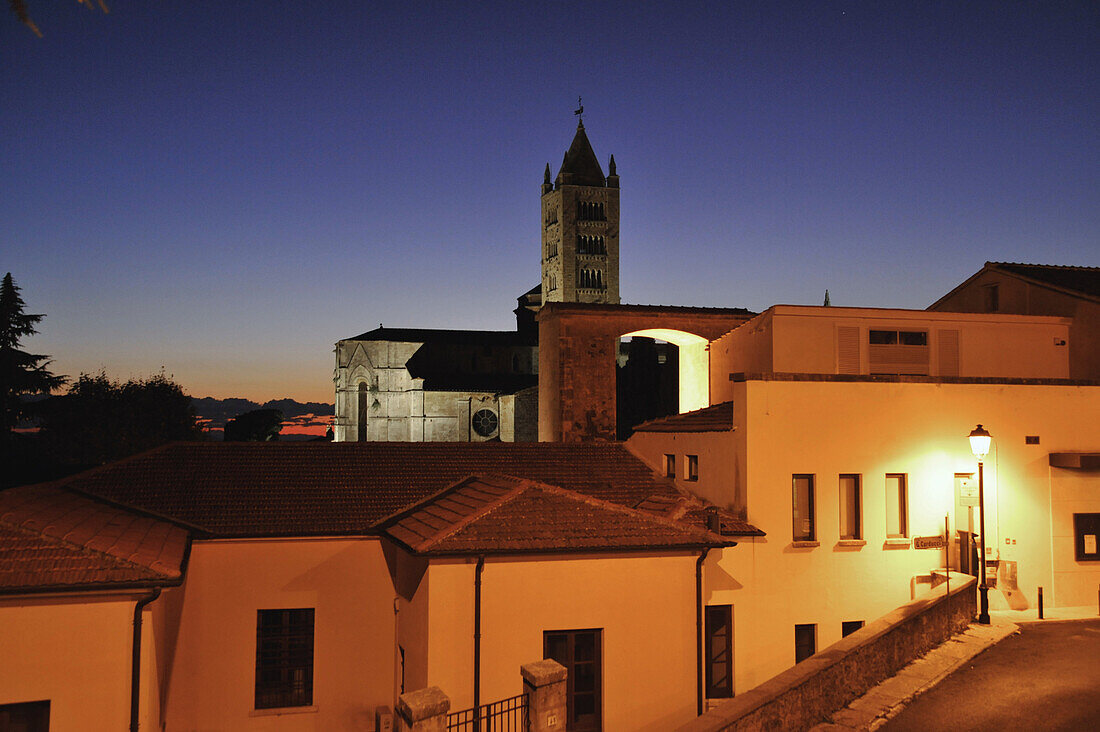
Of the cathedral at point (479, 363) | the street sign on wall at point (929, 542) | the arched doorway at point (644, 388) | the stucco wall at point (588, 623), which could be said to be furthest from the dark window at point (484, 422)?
the stucco wall at point (588, 623)

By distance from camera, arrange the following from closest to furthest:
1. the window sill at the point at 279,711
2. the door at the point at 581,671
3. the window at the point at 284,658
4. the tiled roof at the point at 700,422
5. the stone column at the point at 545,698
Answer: the stone column at the point at 545,698
the door at the point at 581,671
the window sill at the point at 279,711
the window at the point at 284,658
the tiled roof at the point at 700,422

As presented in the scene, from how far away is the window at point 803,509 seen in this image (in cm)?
1677

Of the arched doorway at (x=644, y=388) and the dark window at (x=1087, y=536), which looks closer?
the dark window at (x=1087, y=536)

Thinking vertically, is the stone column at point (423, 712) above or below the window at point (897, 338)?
below

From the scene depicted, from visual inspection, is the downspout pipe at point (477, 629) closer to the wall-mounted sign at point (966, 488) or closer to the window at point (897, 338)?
the wall-mounted sign at point (966, 488)

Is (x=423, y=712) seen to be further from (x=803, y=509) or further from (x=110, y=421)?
(x=110, y=421)

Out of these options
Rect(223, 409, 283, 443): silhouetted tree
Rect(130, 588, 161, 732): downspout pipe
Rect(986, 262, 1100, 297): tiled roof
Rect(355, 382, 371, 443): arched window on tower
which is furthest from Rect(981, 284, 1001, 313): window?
Rect(223, 409, 283, 443): silhouetted tree

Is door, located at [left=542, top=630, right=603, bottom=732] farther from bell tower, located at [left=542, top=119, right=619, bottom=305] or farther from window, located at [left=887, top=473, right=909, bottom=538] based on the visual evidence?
bell tower, located at [left=542, top=119, right=619, bottom=305]

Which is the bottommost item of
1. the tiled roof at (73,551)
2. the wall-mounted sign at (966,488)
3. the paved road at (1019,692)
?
the paved road at (1019,692)

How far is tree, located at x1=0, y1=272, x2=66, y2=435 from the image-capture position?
137 ft

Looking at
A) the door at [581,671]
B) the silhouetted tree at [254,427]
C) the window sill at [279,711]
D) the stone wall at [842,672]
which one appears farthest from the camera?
the silhouetted tree at [254,427]

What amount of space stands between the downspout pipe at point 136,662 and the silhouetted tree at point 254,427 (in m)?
82.4

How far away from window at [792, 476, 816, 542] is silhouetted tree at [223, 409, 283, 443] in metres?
81.9

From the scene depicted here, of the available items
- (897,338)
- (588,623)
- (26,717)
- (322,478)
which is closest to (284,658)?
(322,478)
